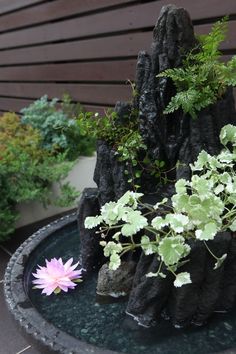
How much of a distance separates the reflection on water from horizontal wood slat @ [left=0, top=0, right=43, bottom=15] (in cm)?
395

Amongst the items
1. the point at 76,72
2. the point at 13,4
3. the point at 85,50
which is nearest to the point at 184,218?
the point at 85,50

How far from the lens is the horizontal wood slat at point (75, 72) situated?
11.3ft

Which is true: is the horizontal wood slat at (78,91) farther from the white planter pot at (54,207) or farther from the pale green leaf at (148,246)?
the pale green leaf at (148,246)

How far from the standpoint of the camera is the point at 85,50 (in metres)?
3.82

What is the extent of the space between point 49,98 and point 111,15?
1561mm

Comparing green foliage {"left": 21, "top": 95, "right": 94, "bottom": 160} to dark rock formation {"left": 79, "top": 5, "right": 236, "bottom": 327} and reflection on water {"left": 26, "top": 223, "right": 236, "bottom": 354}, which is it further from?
reflection on water {"left": 26, "top": 223, "right": 236, "bottom": 354}

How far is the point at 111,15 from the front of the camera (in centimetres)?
336

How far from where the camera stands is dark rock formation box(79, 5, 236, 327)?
3.26 feet

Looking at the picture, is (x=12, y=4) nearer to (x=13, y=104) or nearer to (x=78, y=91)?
(x=13, y=104)

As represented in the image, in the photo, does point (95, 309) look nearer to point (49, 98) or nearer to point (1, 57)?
point (49, 98)

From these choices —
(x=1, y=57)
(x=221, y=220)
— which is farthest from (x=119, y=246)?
(x=1, y=57)

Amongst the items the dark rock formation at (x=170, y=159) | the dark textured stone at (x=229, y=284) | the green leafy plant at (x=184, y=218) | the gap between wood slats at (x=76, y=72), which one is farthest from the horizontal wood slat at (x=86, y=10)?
the dark textured stone at (x=229, y=284)

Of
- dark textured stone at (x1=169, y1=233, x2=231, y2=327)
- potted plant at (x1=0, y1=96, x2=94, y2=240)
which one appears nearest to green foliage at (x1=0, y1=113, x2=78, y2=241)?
potted plant at (x1=0, y1=96, x2=94, y2=240)

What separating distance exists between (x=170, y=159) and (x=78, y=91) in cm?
307
